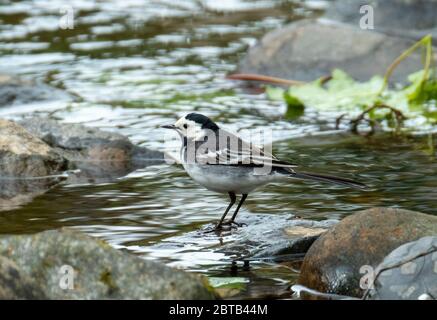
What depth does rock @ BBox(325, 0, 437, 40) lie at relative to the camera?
48.0 feet

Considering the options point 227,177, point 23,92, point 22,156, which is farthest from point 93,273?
point 23,92

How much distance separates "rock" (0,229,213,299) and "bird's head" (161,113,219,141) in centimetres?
240

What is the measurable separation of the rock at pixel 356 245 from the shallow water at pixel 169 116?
254 mm

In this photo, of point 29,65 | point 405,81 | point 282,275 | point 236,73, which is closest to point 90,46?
point 29,65

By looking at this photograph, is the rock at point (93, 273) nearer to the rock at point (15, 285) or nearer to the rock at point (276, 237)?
the rock at point (15, 285)

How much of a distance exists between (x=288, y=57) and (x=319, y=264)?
7.44 metres

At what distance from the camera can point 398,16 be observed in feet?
48.7

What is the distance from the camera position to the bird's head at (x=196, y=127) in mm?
8070

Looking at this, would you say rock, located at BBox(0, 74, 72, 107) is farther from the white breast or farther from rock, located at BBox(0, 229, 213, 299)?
rock, located at BBox(0, 229, 213, 299)

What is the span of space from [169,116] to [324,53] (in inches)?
105

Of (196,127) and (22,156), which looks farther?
(22,156)

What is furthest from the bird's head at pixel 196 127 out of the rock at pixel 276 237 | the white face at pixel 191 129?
the rock at pixel 276 237

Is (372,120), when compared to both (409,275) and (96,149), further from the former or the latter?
(409,275)
